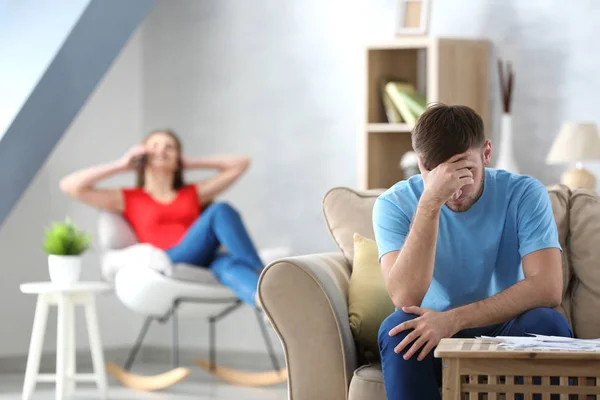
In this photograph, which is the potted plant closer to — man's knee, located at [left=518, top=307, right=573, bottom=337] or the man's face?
the man's face

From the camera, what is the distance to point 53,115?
15.0ft

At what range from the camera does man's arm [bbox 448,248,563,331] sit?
7.99 feet

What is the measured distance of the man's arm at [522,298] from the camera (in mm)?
2436

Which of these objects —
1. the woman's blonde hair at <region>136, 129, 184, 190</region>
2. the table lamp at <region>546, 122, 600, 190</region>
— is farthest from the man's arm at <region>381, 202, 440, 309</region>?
the woman's blonde hair at <region>136, 129, 184, 190</region>

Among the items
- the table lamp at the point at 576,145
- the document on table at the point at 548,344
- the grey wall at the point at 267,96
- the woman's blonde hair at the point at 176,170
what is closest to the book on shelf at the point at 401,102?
the grey wall at the point at 267,96

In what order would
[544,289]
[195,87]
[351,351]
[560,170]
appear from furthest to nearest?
[195,87] → [560,170] → [351,351] → [544,289]

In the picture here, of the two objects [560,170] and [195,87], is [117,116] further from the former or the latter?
[560,170]

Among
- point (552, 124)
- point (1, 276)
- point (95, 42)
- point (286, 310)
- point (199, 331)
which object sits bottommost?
point (199, 331)

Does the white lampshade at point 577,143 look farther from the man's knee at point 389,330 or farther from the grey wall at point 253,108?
the man's knee at point 389,330

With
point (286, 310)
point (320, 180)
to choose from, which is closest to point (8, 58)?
point (320, 180)

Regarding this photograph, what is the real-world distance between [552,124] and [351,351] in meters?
2.50

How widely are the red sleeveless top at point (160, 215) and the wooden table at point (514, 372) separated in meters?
3.34

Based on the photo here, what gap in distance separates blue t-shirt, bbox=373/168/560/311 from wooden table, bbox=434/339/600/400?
24.4 inches

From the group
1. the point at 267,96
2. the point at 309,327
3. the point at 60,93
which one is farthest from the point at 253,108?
the point at 309,327
